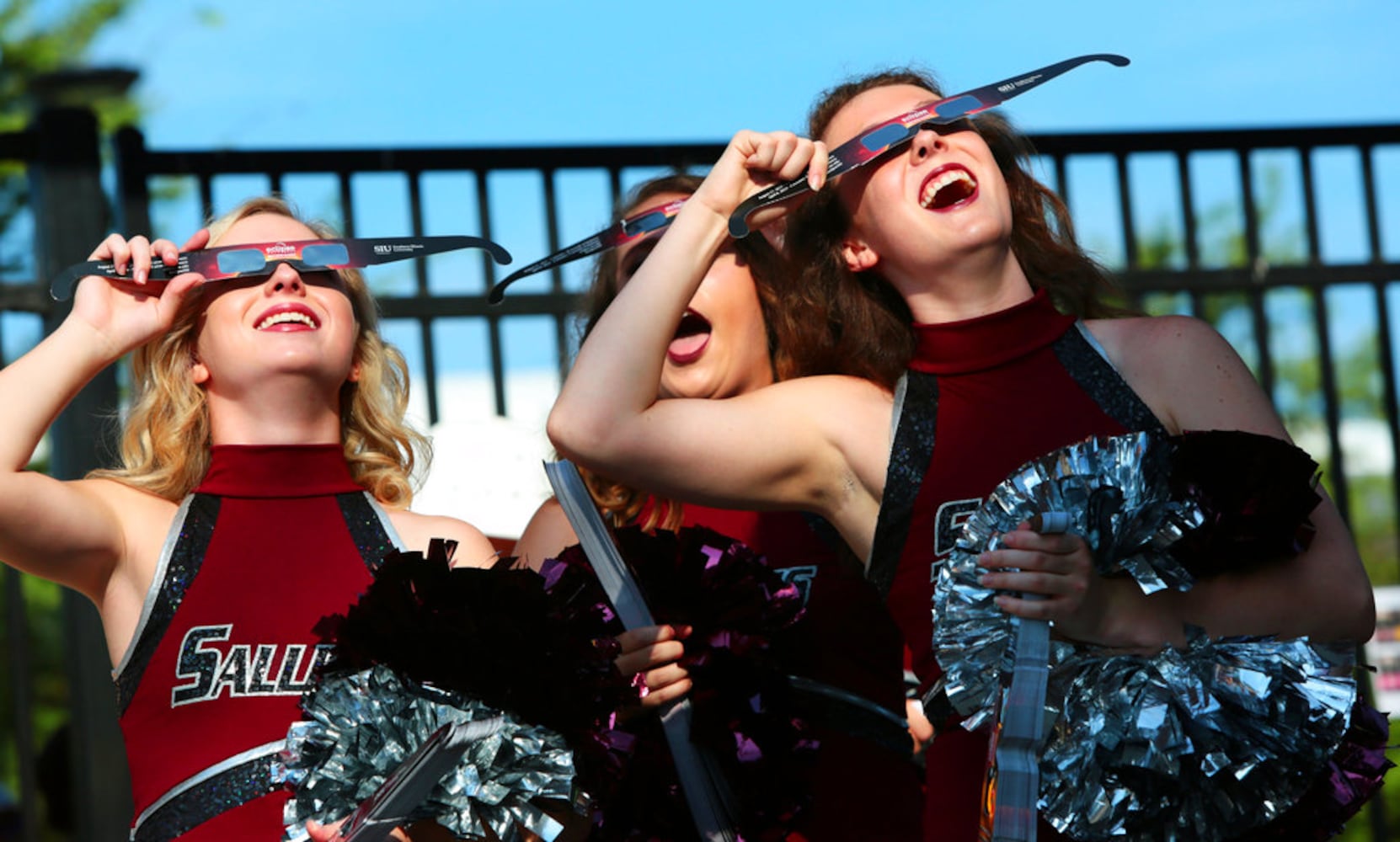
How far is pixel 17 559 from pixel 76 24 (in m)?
15.6

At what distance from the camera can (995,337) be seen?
248cm

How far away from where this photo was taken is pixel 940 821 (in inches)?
91.1

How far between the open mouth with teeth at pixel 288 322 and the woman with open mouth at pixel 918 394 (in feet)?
2.19

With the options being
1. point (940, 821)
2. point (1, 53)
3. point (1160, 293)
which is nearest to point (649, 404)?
point (940, 821)

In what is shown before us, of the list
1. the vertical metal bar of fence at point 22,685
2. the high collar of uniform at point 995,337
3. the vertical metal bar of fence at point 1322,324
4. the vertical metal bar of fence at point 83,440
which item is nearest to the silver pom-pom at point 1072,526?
the high collar of uniform at point 995,337

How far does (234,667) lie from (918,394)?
3.88 feet

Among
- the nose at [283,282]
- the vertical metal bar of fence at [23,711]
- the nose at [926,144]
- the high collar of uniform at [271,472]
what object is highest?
the nose at [926,144]

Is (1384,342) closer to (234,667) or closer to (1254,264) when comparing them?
(1254,264)

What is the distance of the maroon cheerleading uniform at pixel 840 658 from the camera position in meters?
2.62

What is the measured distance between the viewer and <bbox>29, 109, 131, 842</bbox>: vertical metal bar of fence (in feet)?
13.1

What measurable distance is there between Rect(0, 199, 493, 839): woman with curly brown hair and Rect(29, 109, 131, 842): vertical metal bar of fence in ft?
3.82

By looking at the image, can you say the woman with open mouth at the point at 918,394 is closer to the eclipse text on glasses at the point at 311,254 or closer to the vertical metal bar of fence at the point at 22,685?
the eclipse text on glasses at the point at 311,254

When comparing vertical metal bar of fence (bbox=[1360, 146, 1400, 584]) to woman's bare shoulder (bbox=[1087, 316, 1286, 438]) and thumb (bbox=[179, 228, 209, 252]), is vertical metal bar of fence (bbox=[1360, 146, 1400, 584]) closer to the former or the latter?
woman's bare shoulder (bbox=[1087, 316, 1286, 438])

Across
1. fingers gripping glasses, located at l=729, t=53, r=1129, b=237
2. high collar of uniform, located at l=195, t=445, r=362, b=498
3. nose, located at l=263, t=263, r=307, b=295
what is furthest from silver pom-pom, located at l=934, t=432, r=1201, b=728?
nose, located at l=263, t=263, r=307, b=295
